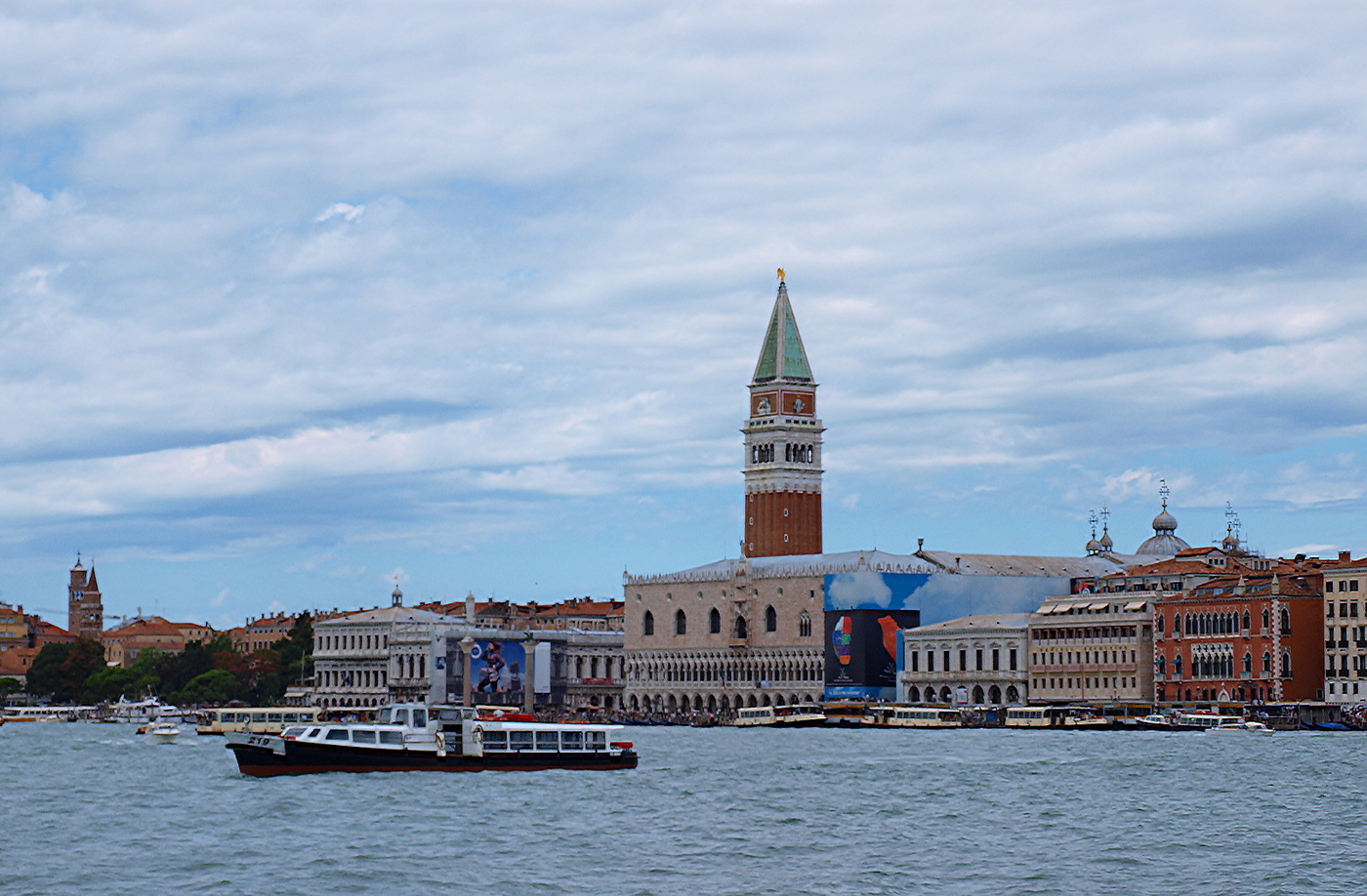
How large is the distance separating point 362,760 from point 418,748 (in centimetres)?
165

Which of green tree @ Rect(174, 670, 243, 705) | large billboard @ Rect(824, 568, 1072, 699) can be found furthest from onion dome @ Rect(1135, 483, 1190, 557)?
green tree @ Rect(174, 670, 243, 705)

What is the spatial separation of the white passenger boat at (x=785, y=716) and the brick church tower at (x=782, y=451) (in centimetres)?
2750

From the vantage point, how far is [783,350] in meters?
158

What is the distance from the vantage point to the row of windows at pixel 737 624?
144875 mm

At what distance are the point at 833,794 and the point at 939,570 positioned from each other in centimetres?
8817

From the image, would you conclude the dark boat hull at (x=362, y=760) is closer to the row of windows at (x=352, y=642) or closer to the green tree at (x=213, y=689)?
the row of windows at (x=352, y=642)

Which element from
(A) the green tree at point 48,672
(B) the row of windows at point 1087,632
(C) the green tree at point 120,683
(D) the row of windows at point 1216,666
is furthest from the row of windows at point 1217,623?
(A) the green tree at point 48,672

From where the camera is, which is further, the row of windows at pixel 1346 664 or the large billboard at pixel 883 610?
the large billboard at pixel 883 610

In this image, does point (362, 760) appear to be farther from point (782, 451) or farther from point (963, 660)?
point (782, 451)

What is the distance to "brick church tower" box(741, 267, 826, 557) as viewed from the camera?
157 meters

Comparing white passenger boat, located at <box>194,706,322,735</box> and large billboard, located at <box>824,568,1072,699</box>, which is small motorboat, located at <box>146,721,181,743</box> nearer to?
white passenger boat, located at <box>194,706,322,735</box>

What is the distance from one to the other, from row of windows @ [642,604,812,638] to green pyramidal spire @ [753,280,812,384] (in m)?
18.2

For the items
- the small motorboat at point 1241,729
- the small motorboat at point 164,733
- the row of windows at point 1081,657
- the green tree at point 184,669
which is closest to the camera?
the small motorboat at point 1241,729

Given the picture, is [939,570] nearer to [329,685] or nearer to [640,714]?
[640,714]
